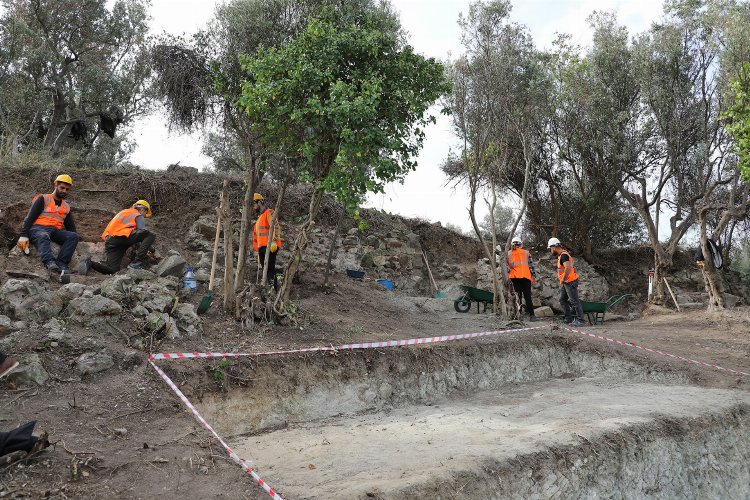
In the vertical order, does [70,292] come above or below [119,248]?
below

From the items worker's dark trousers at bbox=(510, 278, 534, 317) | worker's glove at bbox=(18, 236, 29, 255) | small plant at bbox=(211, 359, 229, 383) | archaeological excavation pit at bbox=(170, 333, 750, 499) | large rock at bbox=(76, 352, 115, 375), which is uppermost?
worker's glove at bbox=(18, 236, 29, 255)

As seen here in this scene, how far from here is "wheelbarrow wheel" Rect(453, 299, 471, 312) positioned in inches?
539

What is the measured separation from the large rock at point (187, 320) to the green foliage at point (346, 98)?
266 centimetres

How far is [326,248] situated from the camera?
1455 cm

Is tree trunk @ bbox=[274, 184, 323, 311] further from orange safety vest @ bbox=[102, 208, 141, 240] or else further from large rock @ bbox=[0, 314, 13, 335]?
large rock @ bbox=[0, 314, 13, 335]

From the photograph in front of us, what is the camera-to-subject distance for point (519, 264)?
12781 mm

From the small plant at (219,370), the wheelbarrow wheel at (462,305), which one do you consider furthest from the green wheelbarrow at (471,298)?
the small plant at (219,370)

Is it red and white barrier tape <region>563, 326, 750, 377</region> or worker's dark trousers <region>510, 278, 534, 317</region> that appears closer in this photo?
red and white barrier tape <region>563, 326, 750, 377</region>

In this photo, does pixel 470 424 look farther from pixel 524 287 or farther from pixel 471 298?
pixel 471 298

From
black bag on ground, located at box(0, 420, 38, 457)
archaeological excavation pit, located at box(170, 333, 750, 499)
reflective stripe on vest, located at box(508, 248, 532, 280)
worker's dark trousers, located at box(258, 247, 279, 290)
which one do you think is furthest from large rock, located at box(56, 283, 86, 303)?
reflective stripe on vest, located at box(508, 248, 532, 280)

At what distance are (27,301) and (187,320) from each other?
191cm

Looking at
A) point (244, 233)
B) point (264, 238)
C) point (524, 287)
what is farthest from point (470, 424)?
point (524, 287)

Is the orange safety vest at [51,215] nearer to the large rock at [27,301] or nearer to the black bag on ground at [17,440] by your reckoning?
the large rock at [27,301]

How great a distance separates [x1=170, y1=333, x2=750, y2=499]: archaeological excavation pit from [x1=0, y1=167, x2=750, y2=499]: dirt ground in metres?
0.22
